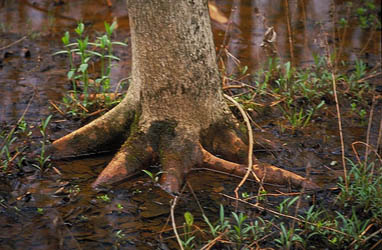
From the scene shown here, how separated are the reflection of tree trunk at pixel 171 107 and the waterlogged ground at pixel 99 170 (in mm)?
126

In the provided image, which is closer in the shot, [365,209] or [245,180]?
[365,209]

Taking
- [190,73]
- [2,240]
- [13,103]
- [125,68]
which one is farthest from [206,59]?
[125,68]

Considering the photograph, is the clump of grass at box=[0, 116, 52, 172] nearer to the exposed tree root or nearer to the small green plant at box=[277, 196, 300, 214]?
the exposed tree root

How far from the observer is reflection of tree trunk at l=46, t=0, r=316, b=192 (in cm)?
383

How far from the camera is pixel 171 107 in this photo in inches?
157

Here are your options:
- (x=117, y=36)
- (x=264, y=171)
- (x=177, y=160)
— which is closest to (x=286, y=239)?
(x=264, y=171)

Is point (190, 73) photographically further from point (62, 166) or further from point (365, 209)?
point (365, 209)

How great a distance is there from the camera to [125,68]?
638cm

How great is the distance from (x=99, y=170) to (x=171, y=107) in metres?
0.69

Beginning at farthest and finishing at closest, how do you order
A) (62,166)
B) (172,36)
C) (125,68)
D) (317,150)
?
(125,68) < (317,150) < (62,166) < (172,36)

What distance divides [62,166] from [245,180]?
4.32ft

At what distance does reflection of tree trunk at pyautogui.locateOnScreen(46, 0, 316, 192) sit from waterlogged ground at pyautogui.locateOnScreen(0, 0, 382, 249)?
126mm

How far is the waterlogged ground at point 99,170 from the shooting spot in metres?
3.32

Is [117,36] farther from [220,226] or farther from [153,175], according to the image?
[220,226]
